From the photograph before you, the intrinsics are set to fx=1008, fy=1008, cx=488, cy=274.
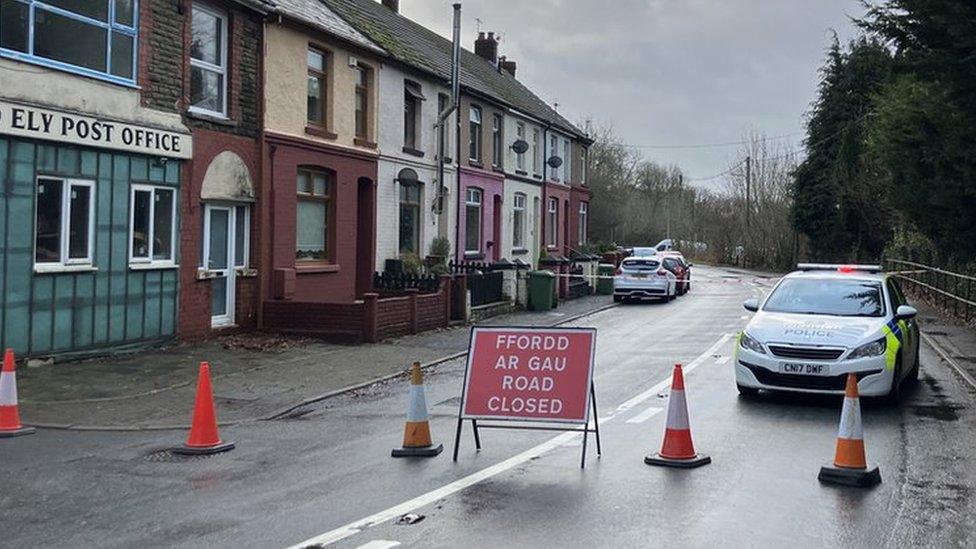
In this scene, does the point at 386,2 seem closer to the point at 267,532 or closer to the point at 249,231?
the point at 249,231

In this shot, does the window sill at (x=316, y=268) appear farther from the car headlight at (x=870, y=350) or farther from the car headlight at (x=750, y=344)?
the car headlight at (x=870, y=350)

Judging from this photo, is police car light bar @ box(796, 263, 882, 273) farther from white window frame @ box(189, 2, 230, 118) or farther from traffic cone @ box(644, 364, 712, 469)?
white window frame @ box(189, 2, 230, 118)

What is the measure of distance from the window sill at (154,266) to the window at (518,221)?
20181 millimetres

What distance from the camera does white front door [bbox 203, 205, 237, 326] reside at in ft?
58.4

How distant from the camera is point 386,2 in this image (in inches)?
1361

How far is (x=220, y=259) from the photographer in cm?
1822

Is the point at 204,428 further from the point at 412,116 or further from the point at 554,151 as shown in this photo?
the point at 554,151

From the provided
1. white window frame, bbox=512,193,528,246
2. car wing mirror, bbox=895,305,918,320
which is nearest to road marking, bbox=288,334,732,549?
car wing mirror, bbox=895,305,918,320

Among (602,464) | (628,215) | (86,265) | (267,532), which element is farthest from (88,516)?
(628,215)

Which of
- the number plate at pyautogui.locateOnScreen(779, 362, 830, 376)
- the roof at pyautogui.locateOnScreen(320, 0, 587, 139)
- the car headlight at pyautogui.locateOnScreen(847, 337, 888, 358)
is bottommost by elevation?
the number plate at pyautogui.locateOnScreen(779, 362, 830, 376)

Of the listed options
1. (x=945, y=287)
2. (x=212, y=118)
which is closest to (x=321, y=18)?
(x=212, y=118)

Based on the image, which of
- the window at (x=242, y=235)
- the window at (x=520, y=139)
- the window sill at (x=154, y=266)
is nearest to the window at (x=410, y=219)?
the window at (x=242, y=235)

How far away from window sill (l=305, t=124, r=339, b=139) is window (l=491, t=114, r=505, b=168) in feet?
40.5

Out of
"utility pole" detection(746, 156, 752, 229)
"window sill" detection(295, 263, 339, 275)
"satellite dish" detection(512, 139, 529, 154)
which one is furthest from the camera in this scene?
"utility pole" detection(746, 156, 752, 229)
